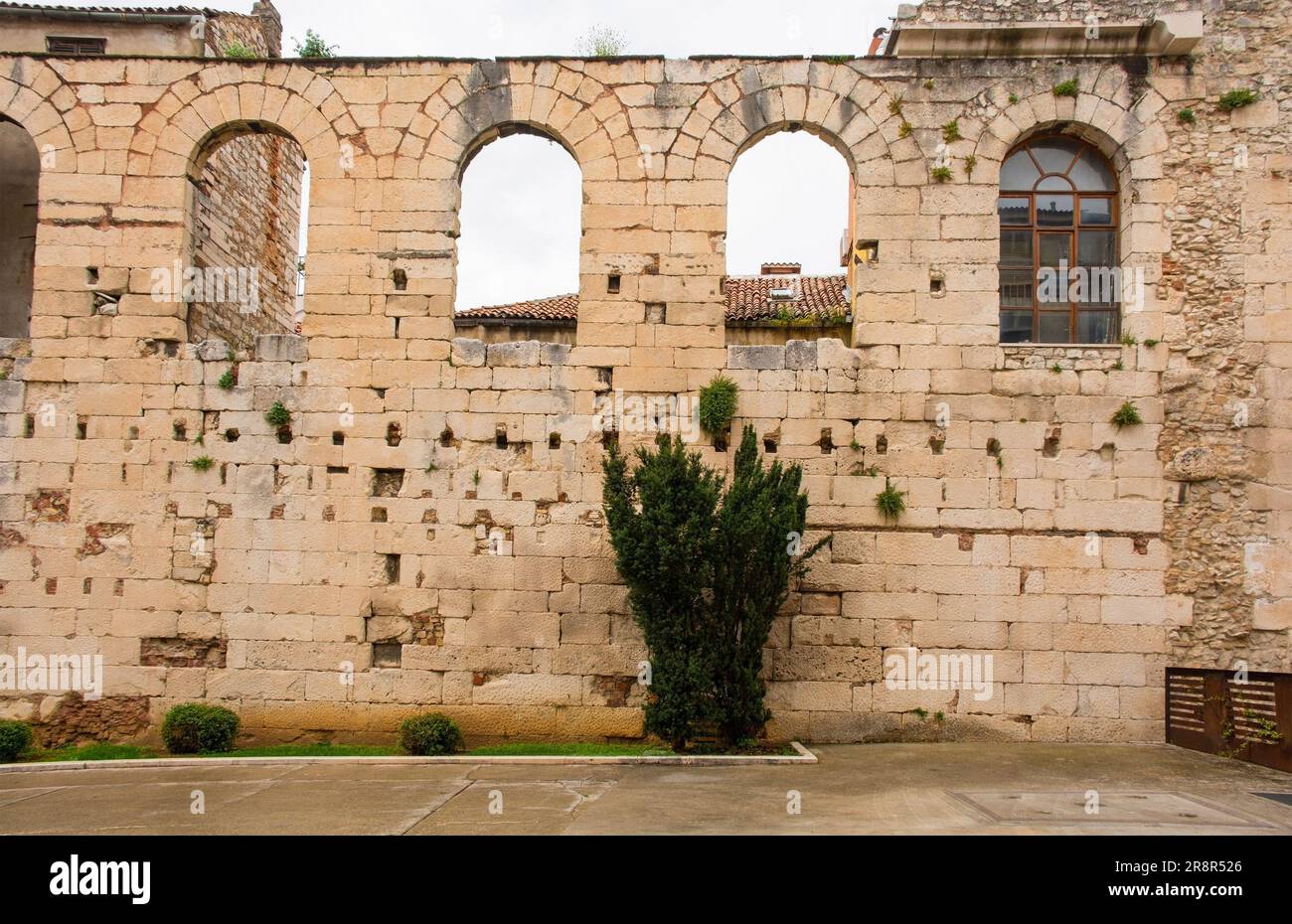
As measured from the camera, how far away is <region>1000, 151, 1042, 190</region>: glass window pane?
11508 millimetres

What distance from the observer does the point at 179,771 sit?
9.54 m

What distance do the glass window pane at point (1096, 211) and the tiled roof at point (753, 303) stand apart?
5.65m

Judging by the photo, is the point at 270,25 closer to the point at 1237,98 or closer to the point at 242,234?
the point at 242,234

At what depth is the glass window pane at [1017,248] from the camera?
11438mm

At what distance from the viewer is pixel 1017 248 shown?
11.5 metres

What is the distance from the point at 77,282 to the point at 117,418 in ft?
5.25

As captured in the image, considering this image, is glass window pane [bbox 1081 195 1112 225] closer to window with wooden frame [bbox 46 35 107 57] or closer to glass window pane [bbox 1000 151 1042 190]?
glass window pane [bbox 1000 151 1042 190]

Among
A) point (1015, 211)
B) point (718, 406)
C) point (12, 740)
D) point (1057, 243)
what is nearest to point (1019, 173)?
point (1015, 211)

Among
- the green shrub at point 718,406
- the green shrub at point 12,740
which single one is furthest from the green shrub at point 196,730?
the green shrub at point 718,406

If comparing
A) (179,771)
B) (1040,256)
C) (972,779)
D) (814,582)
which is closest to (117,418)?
(179,771)

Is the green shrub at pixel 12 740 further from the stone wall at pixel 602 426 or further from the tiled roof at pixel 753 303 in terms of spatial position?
the tiled roof at pixel 753 303

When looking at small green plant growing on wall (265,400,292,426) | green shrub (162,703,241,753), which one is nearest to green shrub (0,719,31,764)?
green shrub (162,703,241,753)

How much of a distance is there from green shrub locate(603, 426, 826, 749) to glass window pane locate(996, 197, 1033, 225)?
13.2 ft

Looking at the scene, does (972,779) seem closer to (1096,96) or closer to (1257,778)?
(1257,778)
